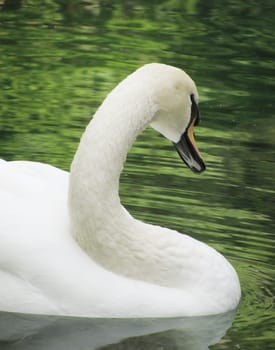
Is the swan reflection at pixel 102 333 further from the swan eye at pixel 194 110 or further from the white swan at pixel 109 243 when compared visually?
the swan eye at pixel 194 110

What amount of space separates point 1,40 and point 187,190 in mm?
6478

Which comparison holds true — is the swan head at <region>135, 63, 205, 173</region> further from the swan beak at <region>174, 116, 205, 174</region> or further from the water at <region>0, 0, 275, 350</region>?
the water at <region>0, 0, 275, 350</region>

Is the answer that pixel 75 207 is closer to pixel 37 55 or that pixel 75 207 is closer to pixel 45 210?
pixel 45 210

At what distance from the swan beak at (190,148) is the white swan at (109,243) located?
0.04 feet

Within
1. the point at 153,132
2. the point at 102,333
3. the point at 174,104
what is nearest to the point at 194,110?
the point at 174,104

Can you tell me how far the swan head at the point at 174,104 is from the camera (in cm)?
694

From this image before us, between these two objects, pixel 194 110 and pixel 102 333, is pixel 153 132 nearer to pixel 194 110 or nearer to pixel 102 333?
pixel 194 110

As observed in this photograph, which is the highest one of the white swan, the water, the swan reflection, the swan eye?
the swan eye

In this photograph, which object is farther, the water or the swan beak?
the swan beak

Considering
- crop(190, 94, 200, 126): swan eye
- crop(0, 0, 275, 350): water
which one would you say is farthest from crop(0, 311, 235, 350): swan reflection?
crop(190, 94, 200, 126): swan eye

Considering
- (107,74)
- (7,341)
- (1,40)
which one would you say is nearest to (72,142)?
(107,74)

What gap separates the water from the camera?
22.8ft

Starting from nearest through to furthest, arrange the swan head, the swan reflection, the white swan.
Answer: the swan reflection → the white swan → the swan head

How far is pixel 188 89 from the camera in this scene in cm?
711
